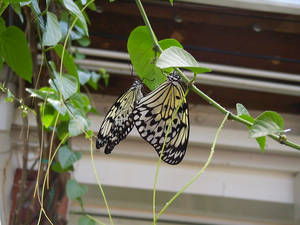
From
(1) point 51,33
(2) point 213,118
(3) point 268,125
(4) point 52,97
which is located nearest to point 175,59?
(3) point 268,125

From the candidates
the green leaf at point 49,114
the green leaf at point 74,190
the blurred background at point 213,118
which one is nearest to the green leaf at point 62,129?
the green leaf at point 49,114

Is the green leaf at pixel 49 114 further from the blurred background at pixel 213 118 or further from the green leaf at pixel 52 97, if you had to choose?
the blurred background at pixel 213 118

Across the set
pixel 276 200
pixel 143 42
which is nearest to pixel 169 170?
pixel 276 200

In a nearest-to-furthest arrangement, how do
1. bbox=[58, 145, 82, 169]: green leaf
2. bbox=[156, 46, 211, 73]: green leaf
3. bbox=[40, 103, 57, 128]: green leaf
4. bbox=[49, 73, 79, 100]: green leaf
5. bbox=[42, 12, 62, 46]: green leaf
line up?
1. bbox=[156, 46, 211, 73]: green leaf
2. bbox=[42, 12, 62, 46]: green leaf
3. bbox=[49, 73, 79, 100]: green leaf
4. bbox=[40, 103, 57, 128]: green leaf
5. bbox=[58, 145, 82, 169]: green leaf

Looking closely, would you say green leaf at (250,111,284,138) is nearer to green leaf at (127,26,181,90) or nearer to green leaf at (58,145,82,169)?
green leaf at (127,26,181,90)

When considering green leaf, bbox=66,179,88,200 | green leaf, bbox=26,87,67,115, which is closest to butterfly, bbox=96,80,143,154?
green leaf, bbox=26,87,67,115

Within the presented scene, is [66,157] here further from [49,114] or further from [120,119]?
[120,119]

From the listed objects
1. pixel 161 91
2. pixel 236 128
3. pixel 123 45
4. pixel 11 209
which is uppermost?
pixel 123 45

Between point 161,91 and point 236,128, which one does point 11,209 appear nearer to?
point 236,128
